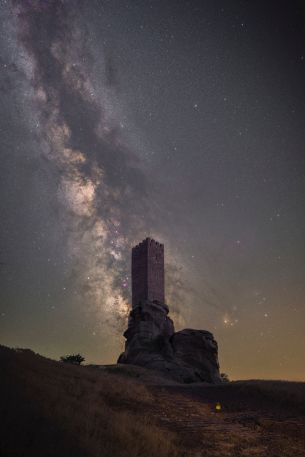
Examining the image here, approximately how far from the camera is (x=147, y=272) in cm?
4950

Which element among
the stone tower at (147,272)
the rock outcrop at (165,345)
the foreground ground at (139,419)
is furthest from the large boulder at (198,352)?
the foreground ground at (139,419)

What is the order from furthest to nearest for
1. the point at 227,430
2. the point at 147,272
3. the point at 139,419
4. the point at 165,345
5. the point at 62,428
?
the point at 147,272, the point at 165,345, the point at 227,430, the point at 139,419, the point at 62,428

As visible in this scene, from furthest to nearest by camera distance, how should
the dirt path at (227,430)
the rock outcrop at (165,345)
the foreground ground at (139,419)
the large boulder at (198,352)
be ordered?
the large boulder at (198,352)
the rock outcrop at (165,345)
the dirt path at (227,430)
the foreground ground at (139,419)

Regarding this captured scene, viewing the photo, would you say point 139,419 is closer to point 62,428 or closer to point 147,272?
point 62,428

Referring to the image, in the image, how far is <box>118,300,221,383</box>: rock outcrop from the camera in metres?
41.1

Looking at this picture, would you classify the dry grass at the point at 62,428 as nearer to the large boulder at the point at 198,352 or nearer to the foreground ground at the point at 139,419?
Result: the foreground ground at the point at 139,419

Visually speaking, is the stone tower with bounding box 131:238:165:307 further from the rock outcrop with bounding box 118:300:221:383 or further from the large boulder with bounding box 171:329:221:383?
the large boulder with bounding box 171:329:221:383

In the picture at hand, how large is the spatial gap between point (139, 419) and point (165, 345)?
32.7m

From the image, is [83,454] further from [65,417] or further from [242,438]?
[242,438]

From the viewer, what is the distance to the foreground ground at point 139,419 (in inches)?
278

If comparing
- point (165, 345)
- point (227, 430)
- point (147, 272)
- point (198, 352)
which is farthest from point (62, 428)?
point (147, 272)

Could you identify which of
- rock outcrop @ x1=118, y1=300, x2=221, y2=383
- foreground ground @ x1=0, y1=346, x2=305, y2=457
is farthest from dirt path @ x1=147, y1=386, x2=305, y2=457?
rock outcrop @ x1=118, y1=300, x2=221, y2=383

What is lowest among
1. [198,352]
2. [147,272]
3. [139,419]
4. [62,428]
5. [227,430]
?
[227,430]

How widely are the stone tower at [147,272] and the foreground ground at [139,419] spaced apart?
27.2 m
